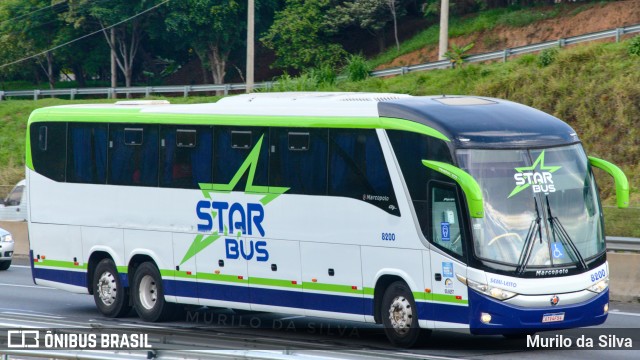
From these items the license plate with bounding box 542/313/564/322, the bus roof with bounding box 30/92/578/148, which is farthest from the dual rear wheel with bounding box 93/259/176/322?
the license plate with bounding box 542/313/564/322

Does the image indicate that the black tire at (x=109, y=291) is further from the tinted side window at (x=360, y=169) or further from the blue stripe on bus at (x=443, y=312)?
the blue stripe on bus at (x=443, y=312)

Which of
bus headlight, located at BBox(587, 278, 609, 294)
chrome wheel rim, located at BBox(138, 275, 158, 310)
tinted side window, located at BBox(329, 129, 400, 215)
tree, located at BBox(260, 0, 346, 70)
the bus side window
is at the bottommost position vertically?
chrome wheel rim, located at BBox(138, 275, 158, 310)

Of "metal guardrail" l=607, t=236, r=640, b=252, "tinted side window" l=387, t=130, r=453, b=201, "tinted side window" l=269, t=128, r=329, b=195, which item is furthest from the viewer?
"metal guardrail" l=607, t=236, r=640, b=252

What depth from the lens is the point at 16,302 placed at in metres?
22.1

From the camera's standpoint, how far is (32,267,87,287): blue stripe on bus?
2059 centimetres

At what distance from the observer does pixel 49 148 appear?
2119 cm

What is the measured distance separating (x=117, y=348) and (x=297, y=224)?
20.9ft

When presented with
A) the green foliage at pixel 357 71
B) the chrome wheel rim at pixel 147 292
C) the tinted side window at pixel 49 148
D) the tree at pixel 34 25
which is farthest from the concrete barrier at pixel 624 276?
the tree at pixel 34 25

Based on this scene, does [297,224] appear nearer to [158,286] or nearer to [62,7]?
[158,286]

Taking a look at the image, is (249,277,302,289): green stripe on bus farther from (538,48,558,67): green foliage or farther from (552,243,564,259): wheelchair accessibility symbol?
(538,48,558,67): green foliage

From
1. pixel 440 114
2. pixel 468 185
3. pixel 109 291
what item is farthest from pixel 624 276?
pixel 109 291

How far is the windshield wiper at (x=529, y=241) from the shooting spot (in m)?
14.8

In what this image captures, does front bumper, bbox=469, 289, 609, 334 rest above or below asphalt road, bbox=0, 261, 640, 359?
above

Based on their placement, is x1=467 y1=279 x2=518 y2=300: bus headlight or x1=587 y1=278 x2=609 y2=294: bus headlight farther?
x1=587 y1=278 x2=609 y2=294: bus headlight
